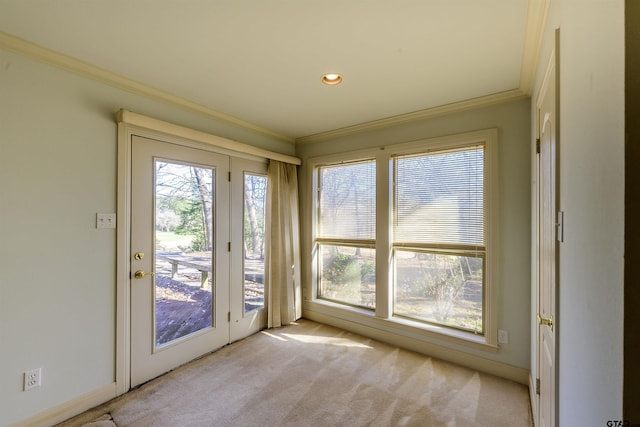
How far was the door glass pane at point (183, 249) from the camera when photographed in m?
2.45

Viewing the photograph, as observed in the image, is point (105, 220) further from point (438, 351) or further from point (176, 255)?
point (438, 351)

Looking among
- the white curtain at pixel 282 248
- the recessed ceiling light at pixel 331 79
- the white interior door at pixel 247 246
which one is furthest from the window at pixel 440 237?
the white interior door at pixel 247 246

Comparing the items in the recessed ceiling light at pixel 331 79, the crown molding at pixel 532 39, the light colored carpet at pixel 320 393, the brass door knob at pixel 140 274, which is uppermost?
the recessed ceiling light at pixel 331 79

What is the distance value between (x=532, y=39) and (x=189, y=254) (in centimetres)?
311

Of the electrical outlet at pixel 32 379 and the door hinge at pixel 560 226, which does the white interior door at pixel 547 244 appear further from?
the electrical outlet at pixel 32 379

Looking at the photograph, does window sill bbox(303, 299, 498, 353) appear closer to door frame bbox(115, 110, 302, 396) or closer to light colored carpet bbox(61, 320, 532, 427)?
light colored carpet bbox(61, 320, 532, 427)

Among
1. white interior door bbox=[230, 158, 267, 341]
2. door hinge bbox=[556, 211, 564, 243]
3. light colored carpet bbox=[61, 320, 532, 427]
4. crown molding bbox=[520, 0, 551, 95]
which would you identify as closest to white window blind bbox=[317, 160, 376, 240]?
white interior door bbox=[230, 158, 267, 341]

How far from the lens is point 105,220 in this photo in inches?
82.3

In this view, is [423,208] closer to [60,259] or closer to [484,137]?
[484,137]

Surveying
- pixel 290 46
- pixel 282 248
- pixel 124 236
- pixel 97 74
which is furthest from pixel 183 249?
pixel 290 46

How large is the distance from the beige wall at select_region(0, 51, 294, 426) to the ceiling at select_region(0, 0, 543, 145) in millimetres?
245

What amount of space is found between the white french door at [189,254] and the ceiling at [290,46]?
0.67 meters

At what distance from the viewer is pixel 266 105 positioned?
8.82ft

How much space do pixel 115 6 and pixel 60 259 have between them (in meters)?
1.63
